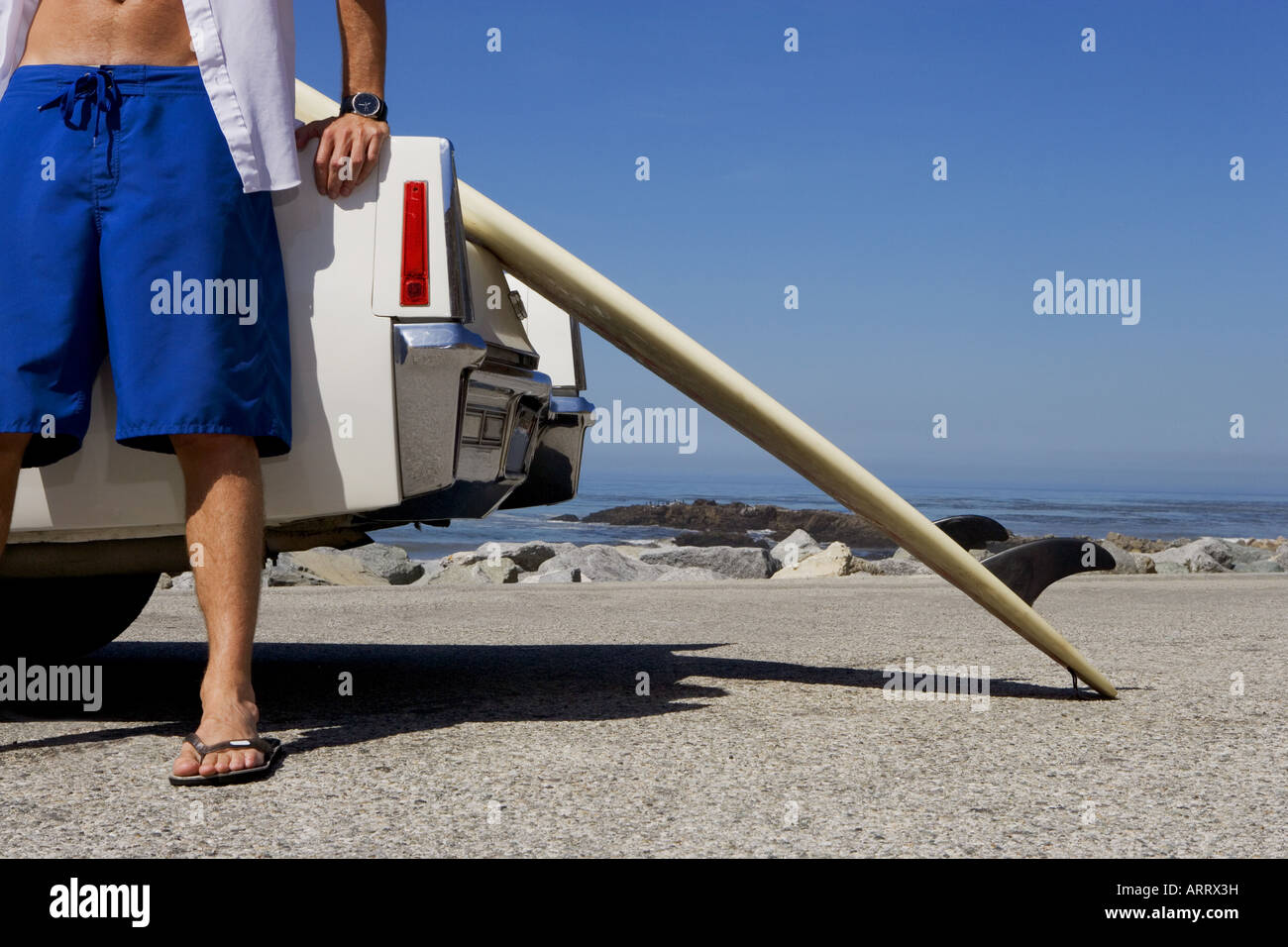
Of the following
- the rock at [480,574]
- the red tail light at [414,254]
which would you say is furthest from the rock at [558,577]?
the red tail light at [414,254]

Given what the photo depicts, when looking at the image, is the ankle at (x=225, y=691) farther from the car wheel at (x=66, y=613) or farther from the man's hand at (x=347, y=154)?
the car wheel at (x=66, y=613)

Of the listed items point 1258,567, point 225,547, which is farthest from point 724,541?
point 225,547

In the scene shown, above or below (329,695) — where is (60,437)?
above

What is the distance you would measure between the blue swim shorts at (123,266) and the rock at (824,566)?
8.66 meters

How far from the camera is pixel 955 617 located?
6.54 metres

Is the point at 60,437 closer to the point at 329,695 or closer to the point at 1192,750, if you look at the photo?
the point at 329,695

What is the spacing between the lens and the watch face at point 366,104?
291cm

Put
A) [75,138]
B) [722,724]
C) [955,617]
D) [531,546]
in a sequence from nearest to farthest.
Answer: [75,138] → [722,724] → [955,617] → [531,546]

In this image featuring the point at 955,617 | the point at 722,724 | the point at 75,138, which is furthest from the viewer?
the point at 955,617

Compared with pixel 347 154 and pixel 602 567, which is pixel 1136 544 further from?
pixel 347 154

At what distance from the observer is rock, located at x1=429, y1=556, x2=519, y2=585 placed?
1019cm

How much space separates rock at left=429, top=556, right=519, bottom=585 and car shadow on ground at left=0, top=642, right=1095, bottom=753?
4.87 m

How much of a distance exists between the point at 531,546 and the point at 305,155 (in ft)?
29.3
